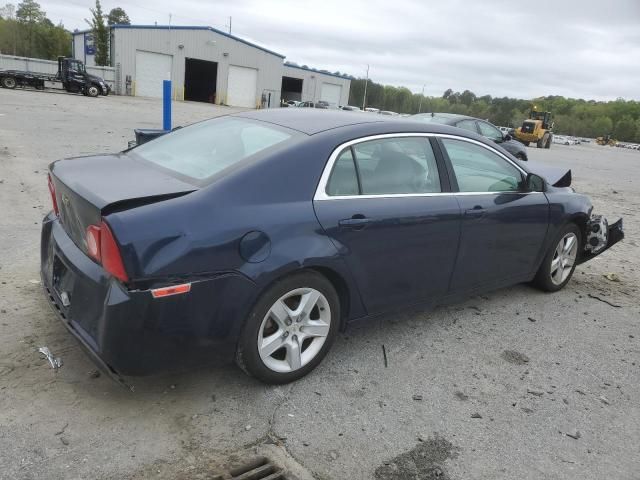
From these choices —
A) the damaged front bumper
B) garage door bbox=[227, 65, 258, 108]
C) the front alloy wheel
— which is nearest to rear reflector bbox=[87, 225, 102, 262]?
the front alloy wheel

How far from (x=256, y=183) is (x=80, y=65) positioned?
1315 inches

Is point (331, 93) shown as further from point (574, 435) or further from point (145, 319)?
point (145, 319)

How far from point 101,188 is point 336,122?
152 cm

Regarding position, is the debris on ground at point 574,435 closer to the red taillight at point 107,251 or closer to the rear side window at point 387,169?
the rear side window at point 387,169

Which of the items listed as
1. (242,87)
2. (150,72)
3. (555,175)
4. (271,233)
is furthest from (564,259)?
(242,87)

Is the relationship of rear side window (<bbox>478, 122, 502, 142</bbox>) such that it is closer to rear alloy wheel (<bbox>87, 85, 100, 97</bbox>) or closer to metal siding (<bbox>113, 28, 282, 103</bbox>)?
rear alloy wheel (<bbox>87, 85, 100, 97</bbox>)

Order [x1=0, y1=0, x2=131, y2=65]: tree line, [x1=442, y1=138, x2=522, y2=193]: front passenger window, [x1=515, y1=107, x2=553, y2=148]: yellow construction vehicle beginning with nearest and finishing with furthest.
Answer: [x1=442, y1=138, x2=522, y2=193]: front passenger window < [x1=515, y1=107, x2=553, y2=148]: yellow construction vehicle < [x1=0, y1=0, x2=131, y2=65]: tree line

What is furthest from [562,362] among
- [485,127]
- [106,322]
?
[485,127]

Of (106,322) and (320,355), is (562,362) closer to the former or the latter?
(320,355)

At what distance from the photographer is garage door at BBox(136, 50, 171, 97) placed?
40.5 m

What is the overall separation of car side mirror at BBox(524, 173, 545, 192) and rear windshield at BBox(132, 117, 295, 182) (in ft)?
7.03

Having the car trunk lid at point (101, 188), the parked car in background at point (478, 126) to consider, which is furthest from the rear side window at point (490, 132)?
the car trunk lid at point (101, 188)

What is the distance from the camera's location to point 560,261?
4.89m

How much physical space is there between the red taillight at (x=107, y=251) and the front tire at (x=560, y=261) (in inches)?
148
